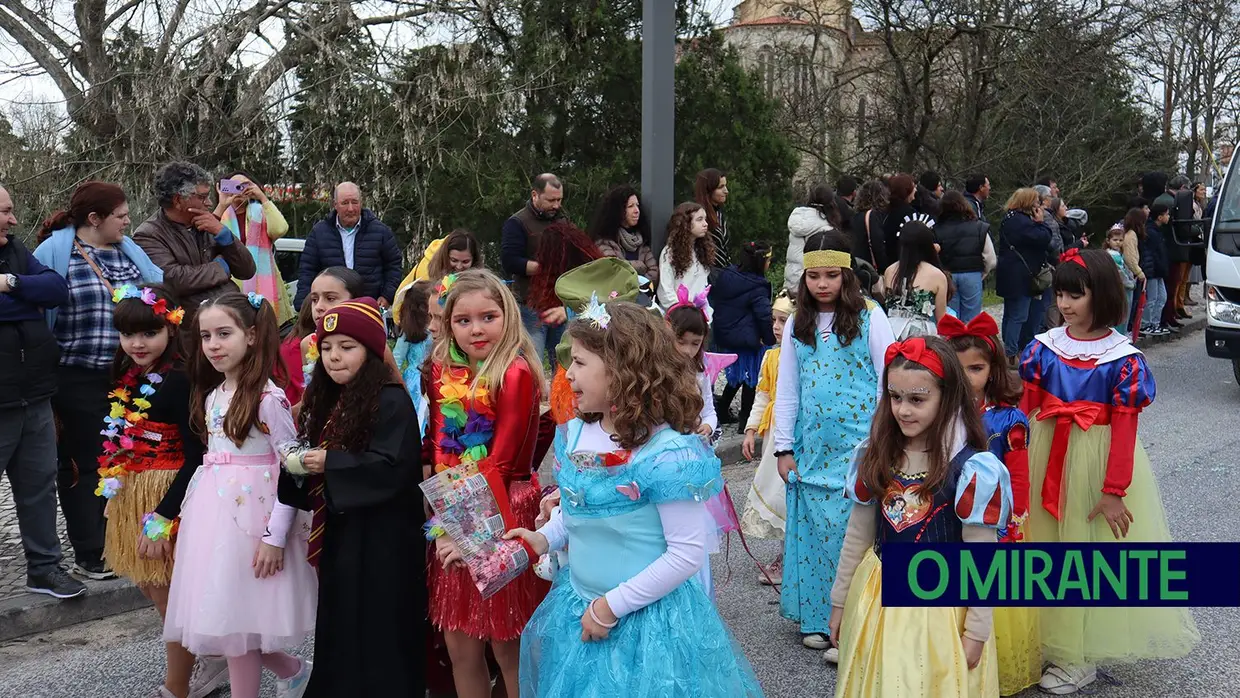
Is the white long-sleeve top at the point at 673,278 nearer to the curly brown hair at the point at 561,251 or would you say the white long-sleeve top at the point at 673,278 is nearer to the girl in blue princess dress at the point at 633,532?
the curly brown hair at the point at 561,251

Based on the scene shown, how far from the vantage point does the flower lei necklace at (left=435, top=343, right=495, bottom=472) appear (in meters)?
3.62

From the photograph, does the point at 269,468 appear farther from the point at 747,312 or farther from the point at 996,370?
the point at 747,312

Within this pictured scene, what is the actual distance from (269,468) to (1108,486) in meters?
2.95

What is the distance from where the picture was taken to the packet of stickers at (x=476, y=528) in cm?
328

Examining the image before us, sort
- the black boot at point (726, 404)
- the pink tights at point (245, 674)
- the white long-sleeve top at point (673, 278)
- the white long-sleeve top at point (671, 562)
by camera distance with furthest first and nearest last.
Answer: the black boot at point (726, 404), the white long-sleeve top at point (673, 278), the pink tights at point (245, 674), the white long-sleeve top at point (671, 562)

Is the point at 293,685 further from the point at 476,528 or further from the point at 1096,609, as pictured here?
the point at 1096,609

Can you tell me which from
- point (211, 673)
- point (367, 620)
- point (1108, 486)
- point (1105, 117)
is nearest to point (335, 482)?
point (367, 620)

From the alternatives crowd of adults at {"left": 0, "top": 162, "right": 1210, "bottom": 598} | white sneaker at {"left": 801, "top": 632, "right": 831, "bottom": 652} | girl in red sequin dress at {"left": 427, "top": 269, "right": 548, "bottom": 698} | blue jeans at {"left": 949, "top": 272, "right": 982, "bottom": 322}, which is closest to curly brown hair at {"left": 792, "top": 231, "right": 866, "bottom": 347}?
white sneaker at {"left": 801, "top": 632, "right": 831, "bottom": 652}

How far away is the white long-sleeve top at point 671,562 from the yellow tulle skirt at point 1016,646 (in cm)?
153

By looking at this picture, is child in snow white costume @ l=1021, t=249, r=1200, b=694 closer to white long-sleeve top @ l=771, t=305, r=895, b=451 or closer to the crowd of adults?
white long-sleeve top @ l=771, t=305, r=895, b=451

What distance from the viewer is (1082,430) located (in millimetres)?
4203

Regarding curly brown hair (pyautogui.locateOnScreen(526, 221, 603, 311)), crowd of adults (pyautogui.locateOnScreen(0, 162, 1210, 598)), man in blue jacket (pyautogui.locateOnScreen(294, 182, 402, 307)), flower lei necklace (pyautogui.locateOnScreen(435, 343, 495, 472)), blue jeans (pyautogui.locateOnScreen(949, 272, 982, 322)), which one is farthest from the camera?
blue jeans (pyautogui.locateOnScreen(949, 272, 982, 322))

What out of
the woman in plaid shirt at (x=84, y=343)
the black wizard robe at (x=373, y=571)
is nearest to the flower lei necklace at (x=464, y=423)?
the black wizard robe at (x=373, y=571)

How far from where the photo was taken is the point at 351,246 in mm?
7980
